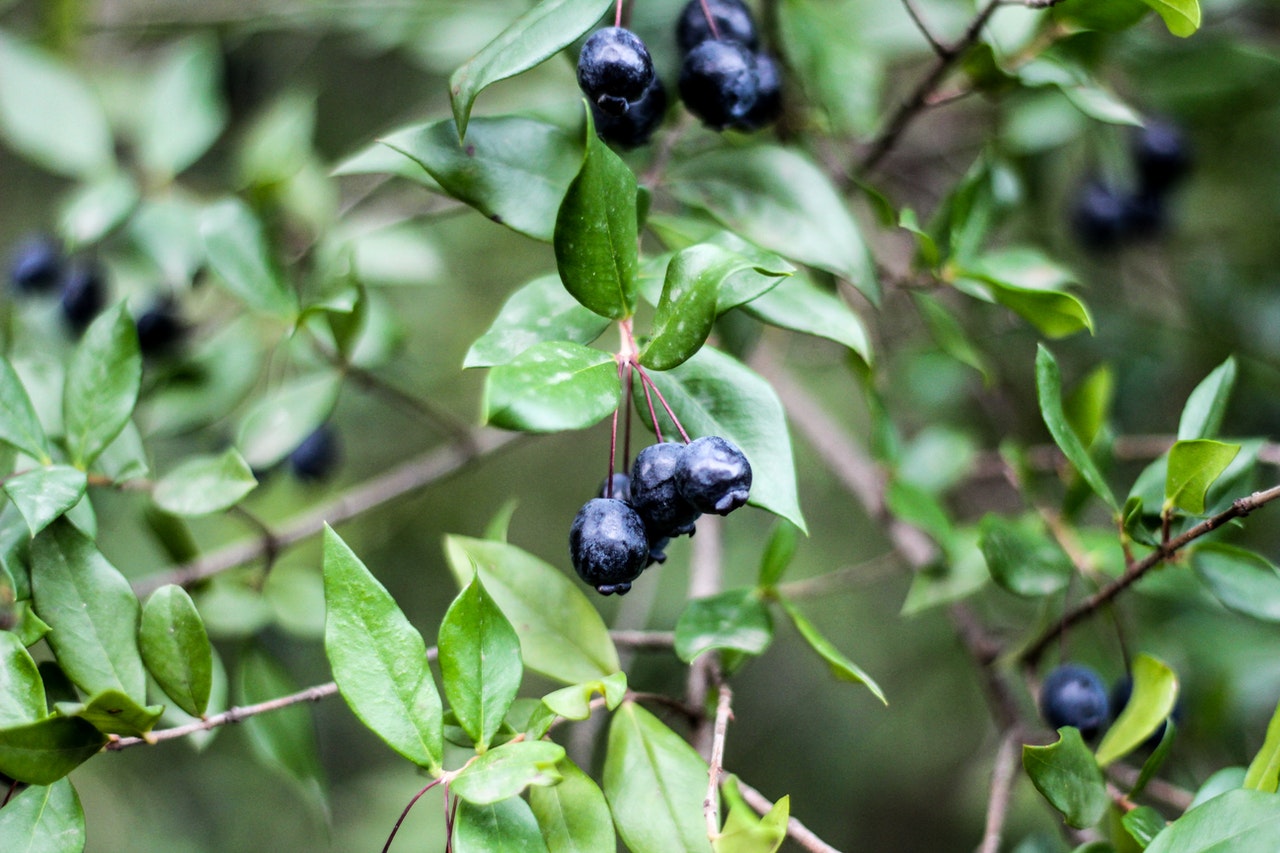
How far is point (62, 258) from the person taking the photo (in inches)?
52.3

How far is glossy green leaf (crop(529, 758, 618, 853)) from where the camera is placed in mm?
657

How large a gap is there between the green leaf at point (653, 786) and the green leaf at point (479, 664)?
0.10m

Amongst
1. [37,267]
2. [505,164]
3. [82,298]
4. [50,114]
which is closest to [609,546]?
[505,164]

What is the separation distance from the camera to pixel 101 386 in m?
0.84

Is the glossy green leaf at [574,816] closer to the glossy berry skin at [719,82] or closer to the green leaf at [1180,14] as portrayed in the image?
the glossy berry skin at [719,82]

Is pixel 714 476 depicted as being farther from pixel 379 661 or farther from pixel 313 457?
pixel 313 457

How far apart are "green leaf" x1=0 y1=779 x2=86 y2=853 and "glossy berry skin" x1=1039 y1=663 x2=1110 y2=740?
2.77 feet

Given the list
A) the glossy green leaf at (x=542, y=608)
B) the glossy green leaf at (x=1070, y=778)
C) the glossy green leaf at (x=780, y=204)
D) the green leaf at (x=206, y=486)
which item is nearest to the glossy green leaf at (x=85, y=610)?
the green leaf at (x=206, y=486)

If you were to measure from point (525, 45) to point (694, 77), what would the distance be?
0.55 feet


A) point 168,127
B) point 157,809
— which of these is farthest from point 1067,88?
point 157,809

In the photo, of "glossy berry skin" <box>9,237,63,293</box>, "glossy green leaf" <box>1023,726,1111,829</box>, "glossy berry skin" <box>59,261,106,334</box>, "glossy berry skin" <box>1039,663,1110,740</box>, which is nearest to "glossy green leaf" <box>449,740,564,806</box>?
"glossy green leaf" <box>1023,726,1111,829</box>

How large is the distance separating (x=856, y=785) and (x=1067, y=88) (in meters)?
1.66

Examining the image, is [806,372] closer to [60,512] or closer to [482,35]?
[482,35]

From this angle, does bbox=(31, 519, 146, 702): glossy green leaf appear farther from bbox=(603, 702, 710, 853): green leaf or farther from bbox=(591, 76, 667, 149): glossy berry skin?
bbox=(591, 76, 667, 149): glossy berry skin
